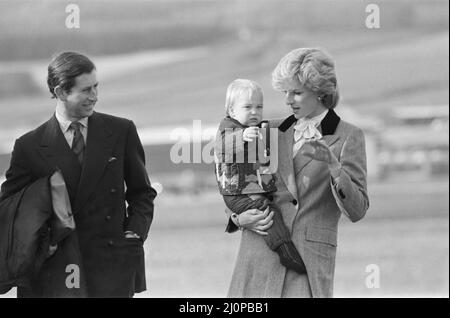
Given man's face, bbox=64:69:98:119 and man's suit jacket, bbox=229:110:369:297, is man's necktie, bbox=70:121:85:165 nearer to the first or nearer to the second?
man's face, bbox=64:69:98:119

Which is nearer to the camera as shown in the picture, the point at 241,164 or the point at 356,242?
the point at 241,164

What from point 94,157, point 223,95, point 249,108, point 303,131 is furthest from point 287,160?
point 223,95

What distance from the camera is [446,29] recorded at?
250 inches

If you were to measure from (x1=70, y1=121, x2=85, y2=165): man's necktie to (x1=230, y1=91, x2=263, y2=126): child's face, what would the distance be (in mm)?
551

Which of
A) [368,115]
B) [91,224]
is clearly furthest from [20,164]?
[368,115]

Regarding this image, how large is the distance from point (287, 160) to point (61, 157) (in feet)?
2.57

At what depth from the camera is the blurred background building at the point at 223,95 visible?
541cm

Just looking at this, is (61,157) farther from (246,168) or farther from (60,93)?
(246,168)

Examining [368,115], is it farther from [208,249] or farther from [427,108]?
[208,249]

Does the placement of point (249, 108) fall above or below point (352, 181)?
above

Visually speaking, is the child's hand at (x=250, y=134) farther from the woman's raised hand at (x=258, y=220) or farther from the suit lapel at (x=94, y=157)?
the suit lapel at (x=94, y=157)

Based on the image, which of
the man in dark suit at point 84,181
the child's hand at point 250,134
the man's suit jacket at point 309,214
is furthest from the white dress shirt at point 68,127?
the man's suit jacket at point 309,214

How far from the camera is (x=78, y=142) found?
3.57 metres

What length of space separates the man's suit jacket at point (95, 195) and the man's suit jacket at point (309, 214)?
0.44 meters
